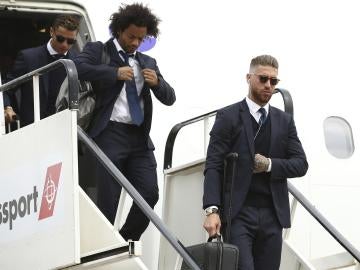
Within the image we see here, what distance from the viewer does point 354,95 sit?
902 centimetres

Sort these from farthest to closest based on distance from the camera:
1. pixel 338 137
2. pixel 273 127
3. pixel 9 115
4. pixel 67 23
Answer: pixel 338 137
pixel 67 23
pixel 9 115
pixel 273 127

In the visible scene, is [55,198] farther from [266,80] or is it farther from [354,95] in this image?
[354,95]

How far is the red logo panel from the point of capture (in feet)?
18.8

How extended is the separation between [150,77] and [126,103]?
0.24m

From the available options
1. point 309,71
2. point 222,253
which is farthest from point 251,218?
point 309,71

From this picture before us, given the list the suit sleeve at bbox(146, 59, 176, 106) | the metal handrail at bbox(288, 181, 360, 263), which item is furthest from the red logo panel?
the metal handrail at bbox(288, 181, 360, 263)

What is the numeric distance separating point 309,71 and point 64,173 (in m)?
3.72

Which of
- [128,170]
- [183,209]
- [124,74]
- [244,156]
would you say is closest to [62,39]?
[124,74]

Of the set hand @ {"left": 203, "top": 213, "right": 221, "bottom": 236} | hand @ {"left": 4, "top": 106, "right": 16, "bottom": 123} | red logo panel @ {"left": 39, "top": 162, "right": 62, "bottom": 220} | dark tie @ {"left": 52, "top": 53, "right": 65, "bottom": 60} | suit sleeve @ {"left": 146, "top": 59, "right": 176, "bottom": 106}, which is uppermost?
dark tie @ {"left": 52, "top": 53, "right": 65, "bottom": 60}

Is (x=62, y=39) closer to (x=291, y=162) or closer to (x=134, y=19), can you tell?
(x=134, y=19)

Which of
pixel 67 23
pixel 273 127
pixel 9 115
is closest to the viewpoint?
pixel 273 127

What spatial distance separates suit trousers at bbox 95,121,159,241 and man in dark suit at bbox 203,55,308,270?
0.61m

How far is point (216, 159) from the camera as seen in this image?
5.97 meters

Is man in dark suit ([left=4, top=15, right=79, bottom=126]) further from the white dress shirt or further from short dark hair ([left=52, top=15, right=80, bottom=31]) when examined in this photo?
the white dress shirt
